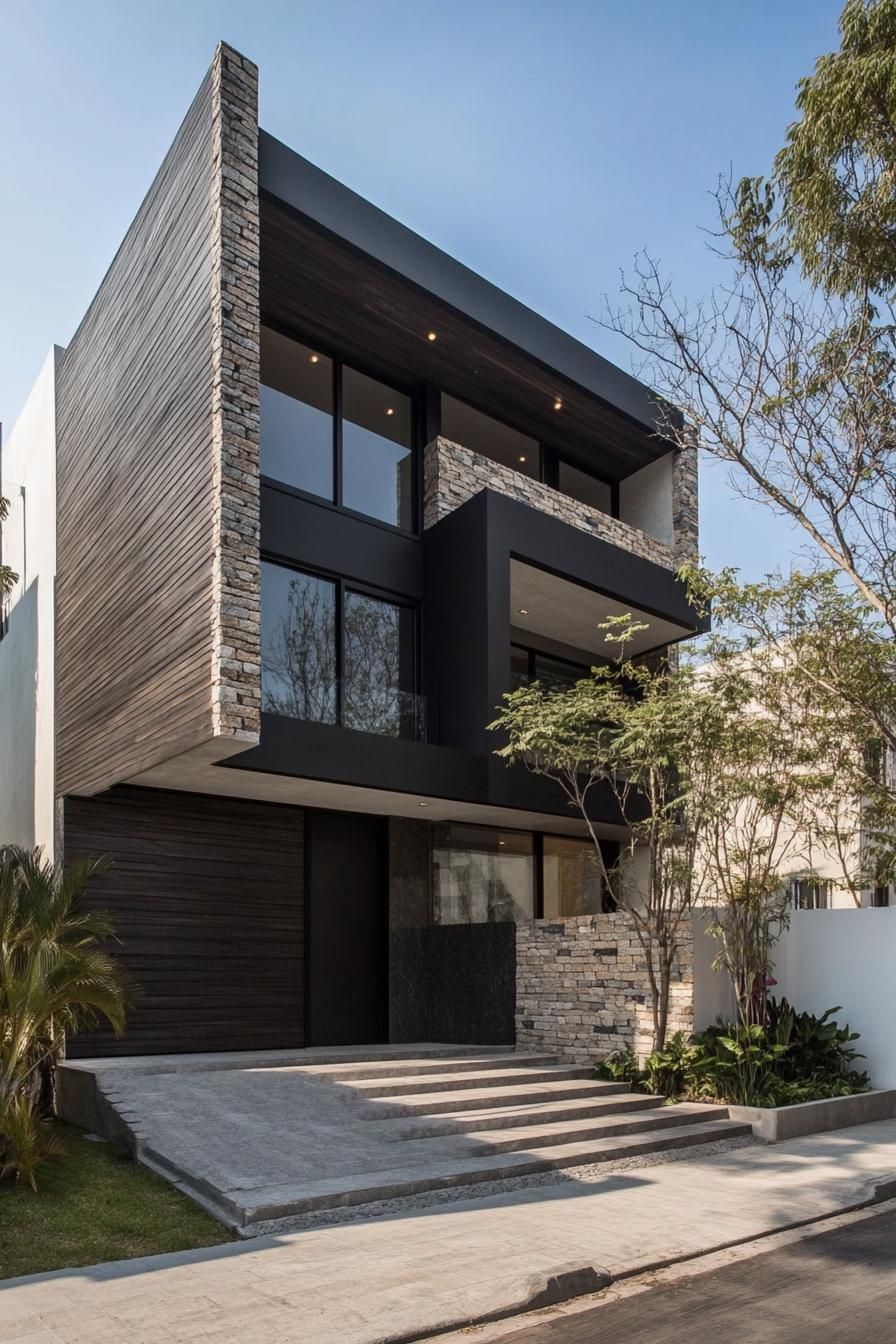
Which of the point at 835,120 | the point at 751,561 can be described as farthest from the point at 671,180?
the point at 751,561

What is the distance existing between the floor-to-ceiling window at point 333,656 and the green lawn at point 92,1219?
519 cm

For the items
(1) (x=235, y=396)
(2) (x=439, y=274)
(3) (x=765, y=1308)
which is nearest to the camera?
(3) (x=765, y=1308)

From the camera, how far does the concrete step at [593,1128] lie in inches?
359

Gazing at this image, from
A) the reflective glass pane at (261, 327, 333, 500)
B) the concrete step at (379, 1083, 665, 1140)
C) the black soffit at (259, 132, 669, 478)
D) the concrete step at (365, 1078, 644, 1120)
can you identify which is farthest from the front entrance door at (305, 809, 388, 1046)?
the black soffit at (259, 132, 669, 478)

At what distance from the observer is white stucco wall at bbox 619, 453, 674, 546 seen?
18.7m

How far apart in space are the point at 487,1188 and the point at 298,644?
22.4ft

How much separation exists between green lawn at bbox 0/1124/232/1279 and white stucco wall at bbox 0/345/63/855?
20.6 feet

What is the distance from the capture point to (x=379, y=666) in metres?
14.2

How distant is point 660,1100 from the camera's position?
36.5 feet

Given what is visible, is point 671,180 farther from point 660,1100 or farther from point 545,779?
point 660,1100

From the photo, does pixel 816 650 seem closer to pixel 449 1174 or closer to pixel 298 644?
pixel 298 644

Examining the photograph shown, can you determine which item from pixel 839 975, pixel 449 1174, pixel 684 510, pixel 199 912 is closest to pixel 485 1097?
pixel 449 1174

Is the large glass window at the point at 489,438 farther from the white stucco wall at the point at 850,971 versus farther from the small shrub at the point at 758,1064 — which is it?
the small shrub at the point at 758,1064

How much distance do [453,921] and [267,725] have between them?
515 centimetres
